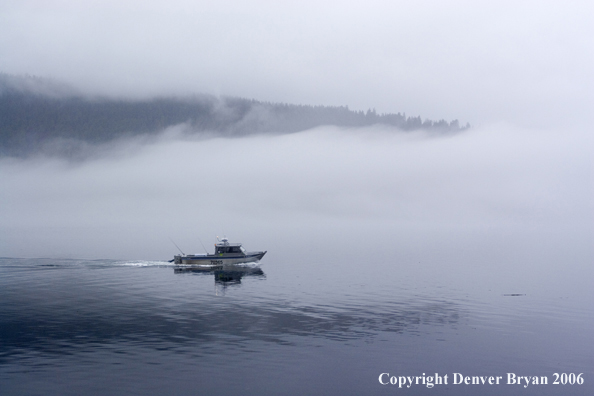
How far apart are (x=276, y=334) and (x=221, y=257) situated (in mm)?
70476

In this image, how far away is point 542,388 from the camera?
4688 centimetres

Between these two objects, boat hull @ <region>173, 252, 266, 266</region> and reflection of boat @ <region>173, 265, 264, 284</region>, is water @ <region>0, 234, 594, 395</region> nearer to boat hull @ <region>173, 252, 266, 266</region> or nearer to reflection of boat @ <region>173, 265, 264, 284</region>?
reflection of boat @ <region>173, 265, 264, 284</region>

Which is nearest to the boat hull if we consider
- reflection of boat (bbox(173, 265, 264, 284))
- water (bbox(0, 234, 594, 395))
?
reflection of boat (bbox(173, 265, 264, 284))

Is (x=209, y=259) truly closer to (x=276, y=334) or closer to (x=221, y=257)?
(x=221, y=257)

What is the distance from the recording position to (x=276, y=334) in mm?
61125

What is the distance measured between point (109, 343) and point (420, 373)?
1371 inches

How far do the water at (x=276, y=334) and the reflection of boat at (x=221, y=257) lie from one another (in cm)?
1517

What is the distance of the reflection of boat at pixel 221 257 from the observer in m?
128

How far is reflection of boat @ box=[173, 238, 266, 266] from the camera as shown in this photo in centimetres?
12800

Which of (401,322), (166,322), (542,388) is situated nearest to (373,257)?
(401,322)

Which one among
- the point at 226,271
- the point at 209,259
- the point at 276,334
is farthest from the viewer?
the point at 209,259

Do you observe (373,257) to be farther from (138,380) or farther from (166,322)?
(138,380)

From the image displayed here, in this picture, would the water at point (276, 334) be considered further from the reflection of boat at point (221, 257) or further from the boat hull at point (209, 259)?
the reflection of boat at point (221, 257)

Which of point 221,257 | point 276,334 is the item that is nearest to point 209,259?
point 221,257
